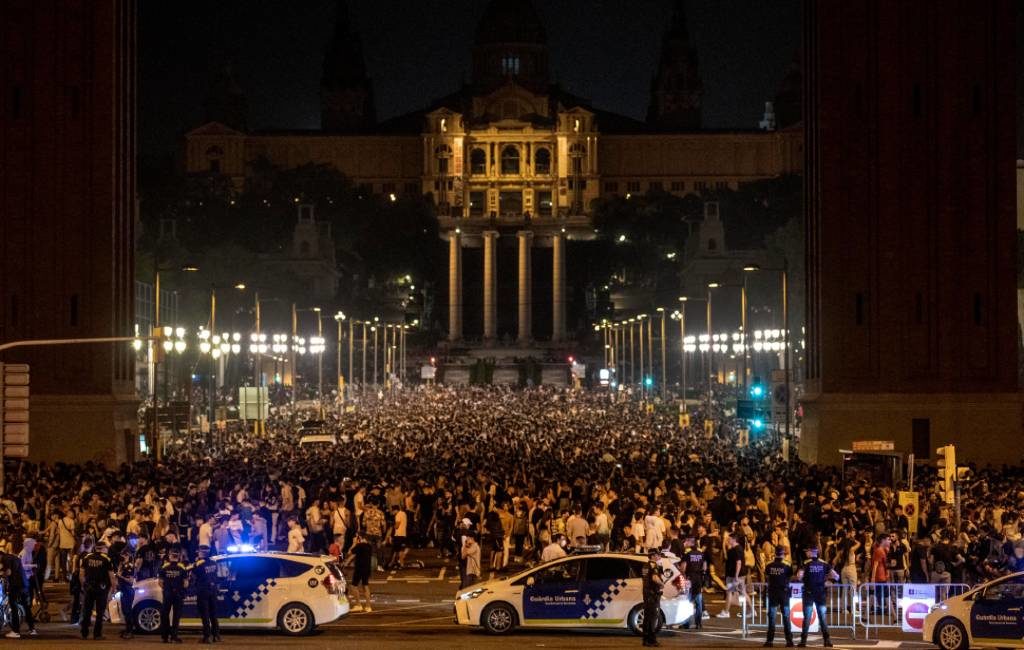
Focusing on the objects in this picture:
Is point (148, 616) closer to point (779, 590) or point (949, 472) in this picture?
point (779, 590)

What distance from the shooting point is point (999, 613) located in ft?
76.9

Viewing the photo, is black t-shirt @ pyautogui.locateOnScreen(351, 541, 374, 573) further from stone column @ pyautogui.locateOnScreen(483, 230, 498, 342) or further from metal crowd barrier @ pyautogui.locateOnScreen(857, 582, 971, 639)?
stone column @ pyautogui.locateOnScreen(483, 230, 498, 342)

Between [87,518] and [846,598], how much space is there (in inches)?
489

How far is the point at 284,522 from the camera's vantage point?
34750mm

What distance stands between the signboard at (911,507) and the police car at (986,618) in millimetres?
9222

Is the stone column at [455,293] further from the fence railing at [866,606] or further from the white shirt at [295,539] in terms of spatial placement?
the fence railing at [866,606]

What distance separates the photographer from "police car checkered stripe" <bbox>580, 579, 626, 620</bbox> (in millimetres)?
26156

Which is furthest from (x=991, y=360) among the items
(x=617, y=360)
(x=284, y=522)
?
(x=617, y=360)

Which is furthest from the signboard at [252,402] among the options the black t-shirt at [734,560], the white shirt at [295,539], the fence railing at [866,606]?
the black t-shirt at [734,560]

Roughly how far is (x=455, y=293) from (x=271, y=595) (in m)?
165

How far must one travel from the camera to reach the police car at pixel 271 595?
26.0 metres

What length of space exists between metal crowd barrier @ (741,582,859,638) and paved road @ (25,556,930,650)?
25 centimetres

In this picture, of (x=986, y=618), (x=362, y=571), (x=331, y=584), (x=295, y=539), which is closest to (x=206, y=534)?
(x=295, y=539)

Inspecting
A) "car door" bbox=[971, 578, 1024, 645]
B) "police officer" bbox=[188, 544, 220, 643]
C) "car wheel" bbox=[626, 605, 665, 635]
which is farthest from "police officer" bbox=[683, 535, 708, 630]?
"police officer" bbox=[188, 544, 220, 643]
